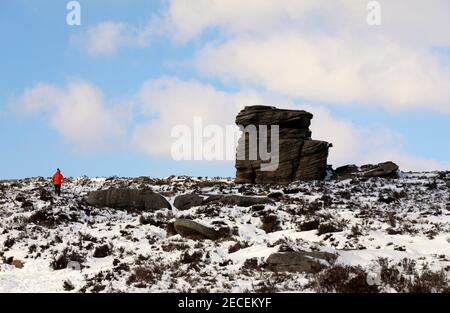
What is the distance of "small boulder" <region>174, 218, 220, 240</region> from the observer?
61.3 feet

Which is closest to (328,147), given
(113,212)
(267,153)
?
(267,153)

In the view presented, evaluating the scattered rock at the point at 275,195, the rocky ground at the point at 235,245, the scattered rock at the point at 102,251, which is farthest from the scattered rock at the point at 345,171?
the scattered rock at the point at 102,251

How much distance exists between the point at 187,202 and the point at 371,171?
2238 centimetres

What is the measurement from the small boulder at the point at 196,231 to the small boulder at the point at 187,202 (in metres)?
7.65

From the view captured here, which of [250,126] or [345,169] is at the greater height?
[250,126]

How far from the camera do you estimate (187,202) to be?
89.5 feet

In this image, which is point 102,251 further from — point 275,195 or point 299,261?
point 275,195

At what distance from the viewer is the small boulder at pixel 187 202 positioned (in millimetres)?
27031

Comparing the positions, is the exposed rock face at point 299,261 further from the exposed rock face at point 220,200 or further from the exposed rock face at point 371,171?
the exposed rock face at point 371,171

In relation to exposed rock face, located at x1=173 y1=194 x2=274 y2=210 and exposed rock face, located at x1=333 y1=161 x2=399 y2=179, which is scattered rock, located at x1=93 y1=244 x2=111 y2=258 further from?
exposed rock face, located at x1=333 y1=161 x2=399 y2=179

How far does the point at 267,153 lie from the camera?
40750 millimetres

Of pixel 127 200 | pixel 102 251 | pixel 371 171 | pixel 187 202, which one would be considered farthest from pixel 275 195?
pixel 371 171
